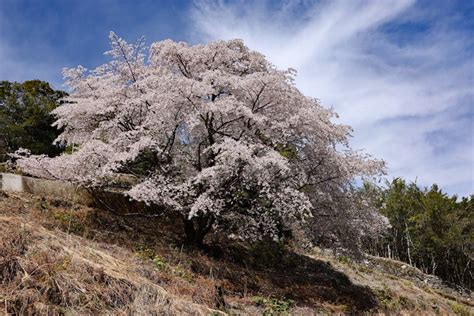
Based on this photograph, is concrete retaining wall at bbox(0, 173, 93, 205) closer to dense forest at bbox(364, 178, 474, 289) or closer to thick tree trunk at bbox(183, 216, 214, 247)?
thick tree trunk at bbox(183, 216, 214, 247)

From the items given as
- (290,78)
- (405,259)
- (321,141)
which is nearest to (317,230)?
(321,141)

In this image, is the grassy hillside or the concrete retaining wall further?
the concrete retaining wall

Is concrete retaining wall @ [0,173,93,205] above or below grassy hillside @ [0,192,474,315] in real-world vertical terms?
above

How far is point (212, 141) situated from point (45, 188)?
5996mm

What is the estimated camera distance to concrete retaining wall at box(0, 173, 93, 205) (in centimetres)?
1260

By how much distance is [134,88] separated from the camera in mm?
12039

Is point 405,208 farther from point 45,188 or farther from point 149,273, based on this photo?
point 149,273

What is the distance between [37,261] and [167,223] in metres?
9.30

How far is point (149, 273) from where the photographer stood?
759 centimetres

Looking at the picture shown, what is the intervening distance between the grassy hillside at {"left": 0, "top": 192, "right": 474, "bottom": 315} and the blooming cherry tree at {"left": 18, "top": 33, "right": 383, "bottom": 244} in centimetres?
122

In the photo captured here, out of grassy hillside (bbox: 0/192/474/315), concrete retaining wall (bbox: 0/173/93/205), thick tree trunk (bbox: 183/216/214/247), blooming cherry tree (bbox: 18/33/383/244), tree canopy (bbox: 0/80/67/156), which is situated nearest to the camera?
grassy hillside (bbox: 0/192/474/315)

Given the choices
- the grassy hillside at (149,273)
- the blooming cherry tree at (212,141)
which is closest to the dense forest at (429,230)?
the grassy hillside at (149,273)

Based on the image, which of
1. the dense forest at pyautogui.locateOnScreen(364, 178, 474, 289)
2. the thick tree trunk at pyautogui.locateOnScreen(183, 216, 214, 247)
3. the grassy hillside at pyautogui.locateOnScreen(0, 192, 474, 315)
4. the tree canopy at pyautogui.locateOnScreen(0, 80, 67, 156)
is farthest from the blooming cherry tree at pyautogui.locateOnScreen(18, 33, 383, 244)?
the dense forest at pyautogui.locateOnScreen(364, 178, 474, 289)

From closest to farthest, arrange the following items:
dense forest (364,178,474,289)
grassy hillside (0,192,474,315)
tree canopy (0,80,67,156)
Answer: grassy hillside (0,192,474,315), tree canopy (0,80,67,156), dense forest (364,178,474,289)
